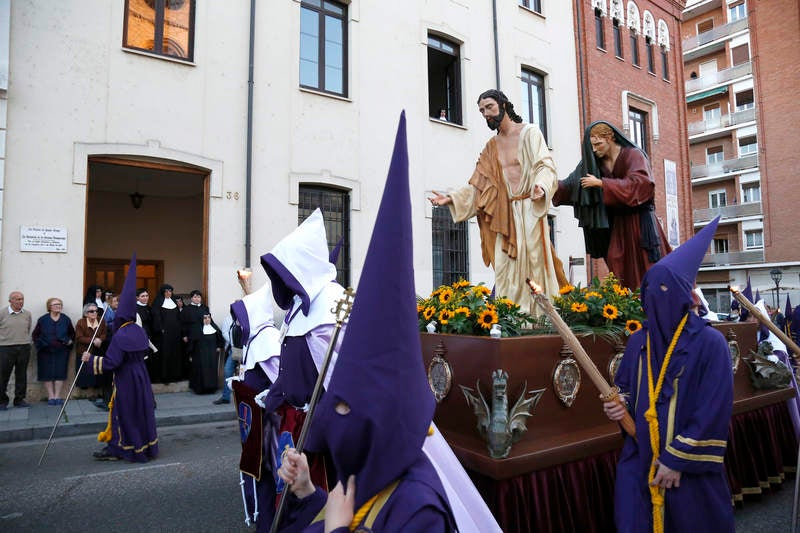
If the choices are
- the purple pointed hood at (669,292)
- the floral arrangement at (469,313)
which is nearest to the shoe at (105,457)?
the floral arrangement at (469,313)

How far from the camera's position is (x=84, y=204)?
9352 millimetres

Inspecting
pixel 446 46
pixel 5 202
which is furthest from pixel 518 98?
pixel 5 202

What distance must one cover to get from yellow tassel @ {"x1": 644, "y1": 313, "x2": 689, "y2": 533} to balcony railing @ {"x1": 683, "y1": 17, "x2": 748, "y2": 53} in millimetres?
40703

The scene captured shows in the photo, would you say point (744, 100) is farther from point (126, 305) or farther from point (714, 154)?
point (126, 305)

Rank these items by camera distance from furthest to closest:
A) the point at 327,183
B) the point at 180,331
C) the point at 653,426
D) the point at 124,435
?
1. the point at 327,183
2. the point at 180,331
3. the point at 124,435
4. the point at 653,426

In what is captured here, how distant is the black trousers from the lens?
845cm

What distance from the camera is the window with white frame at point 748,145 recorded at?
33.9 m

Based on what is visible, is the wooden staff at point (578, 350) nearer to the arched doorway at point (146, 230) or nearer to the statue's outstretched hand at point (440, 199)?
the statue's outstretched hand at point (440, 199)

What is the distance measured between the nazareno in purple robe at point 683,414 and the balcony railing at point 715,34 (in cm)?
4048

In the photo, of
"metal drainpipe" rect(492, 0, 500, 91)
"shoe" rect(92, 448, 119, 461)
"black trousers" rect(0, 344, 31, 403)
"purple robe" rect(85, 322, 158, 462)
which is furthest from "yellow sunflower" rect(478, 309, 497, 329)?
"metal drainpipe" rect(492, 0, 500, 91)

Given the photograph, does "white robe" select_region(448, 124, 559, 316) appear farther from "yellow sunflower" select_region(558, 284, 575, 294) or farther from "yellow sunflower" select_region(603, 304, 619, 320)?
"yellow sunflower" select_region(603, 304, 619, 320)

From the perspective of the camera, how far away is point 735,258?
110 feet

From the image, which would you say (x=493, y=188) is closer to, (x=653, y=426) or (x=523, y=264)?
(x=523, y=264)

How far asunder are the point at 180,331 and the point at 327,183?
4388mm
